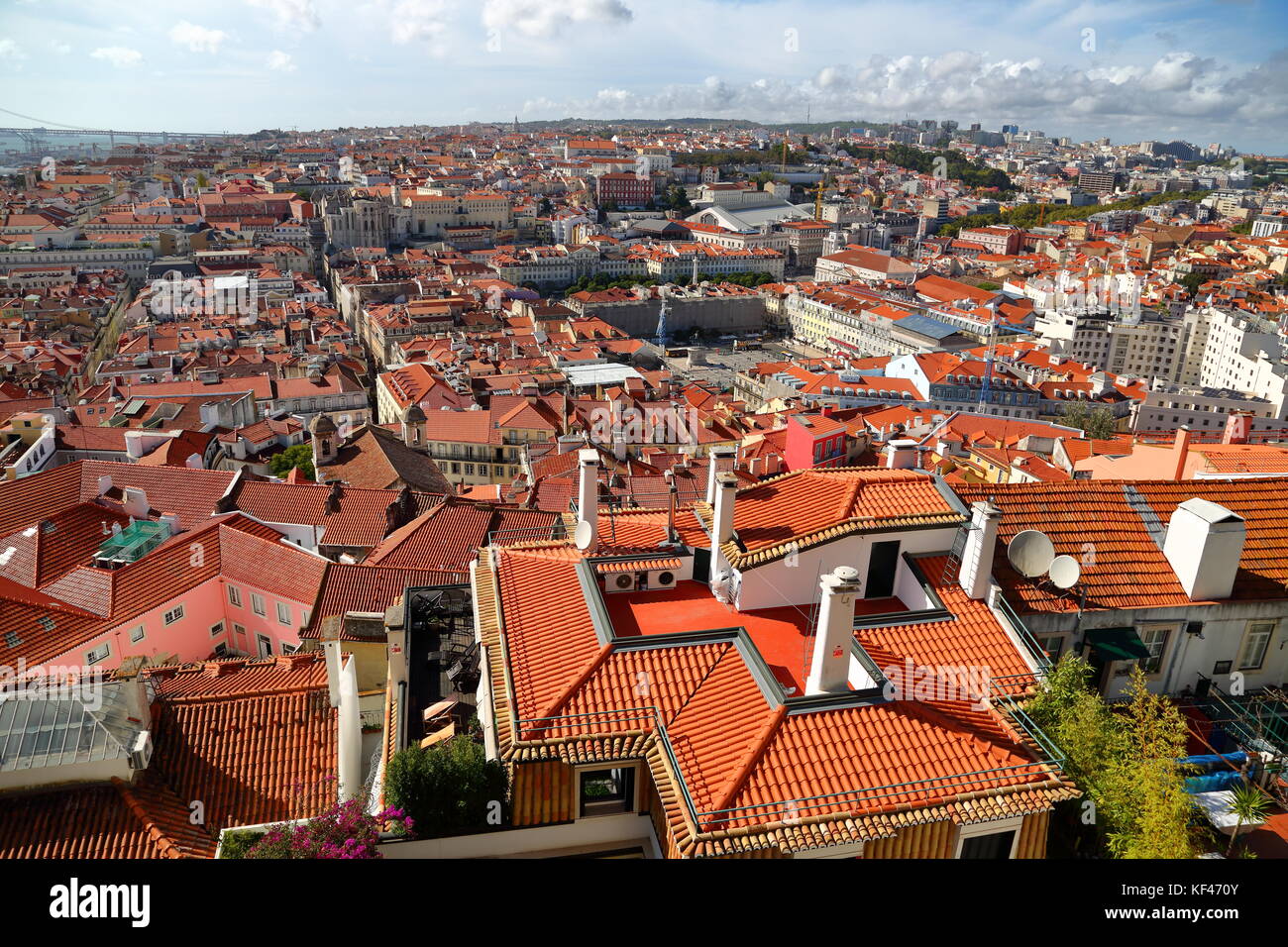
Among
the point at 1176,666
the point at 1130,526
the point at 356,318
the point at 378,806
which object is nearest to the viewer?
the point at 378,806

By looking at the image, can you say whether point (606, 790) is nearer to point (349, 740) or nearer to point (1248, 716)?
point (349, 740)

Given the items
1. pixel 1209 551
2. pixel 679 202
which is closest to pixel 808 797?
pixel 1209 551

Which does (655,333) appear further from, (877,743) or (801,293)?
(877,743)

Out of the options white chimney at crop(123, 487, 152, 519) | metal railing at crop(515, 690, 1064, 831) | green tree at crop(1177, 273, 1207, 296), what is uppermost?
metal railing at crop(515, 690, 1064, 831)

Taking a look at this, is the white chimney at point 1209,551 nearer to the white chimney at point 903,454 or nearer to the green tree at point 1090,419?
the white chimney at point 903,454

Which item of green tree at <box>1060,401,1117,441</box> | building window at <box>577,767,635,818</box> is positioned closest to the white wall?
building window at <box>577,767,635,818</box>

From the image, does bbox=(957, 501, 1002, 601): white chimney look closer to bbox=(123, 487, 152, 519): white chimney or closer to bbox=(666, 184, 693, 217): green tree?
bbox=(123, 487, 152, 519): white chimney
